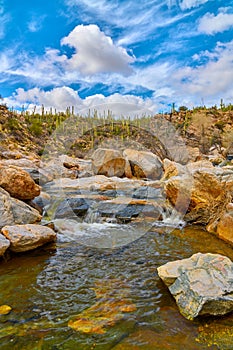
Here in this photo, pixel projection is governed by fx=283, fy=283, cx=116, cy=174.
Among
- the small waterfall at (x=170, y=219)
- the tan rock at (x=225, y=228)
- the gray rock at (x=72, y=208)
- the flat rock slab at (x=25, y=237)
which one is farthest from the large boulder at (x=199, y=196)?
the flat rock slab at (x=25, y=237)

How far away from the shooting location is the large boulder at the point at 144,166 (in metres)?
15.2

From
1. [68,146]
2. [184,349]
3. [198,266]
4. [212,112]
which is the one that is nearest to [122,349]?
[184,349]

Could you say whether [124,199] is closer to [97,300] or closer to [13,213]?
[13,213]

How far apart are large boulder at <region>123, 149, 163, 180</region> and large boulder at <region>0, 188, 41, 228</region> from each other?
386 inches

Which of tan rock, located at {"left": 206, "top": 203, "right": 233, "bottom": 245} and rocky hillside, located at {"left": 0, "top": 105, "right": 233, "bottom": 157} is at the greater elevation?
rocky hillside, located at {"left": 0, "top": 105, "right": 233, "bottom": 157}

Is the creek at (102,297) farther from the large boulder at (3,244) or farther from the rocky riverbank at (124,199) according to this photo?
the rocky riverbank at (124,199)

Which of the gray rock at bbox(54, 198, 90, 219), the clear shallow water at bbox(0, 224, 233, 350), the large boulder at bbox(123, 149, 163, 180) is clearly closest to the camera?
the clear shallow water at bbox(0, 224, 233, 350)

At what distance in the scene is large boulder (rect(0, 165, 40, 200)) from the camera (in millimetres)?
6406

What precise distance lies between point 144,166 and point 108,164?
2.04 meters

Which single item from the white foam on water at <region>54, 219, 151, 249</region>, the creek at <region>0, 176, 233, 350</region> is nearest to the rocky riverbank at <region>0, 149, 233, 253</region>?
the white foam on water at <region>54, 219, 151, 249</region>

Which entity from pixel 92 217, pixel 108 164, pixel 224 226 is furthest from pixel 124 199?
pixel 108 164

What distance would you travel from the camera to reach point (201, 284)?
3.10m

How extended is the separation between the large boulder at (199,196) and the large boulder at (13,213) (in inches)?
151

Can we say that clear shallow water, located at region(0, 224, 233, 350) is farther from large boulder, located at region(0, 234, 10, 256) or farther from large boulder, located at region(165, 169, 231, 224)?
large boulder, located at region(165, 169, 231, 224)
